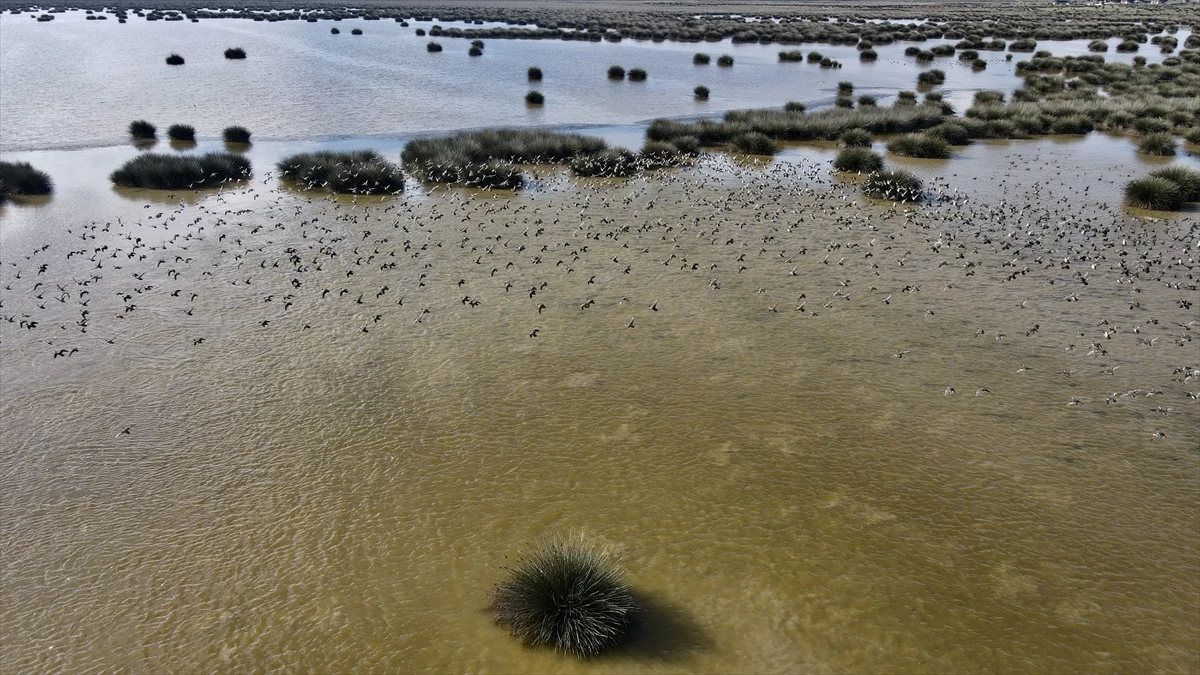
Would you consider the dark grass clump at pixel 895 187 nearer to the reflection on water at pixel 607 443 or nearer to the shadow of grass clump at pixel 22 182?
the reflection on water at pixel 607 443

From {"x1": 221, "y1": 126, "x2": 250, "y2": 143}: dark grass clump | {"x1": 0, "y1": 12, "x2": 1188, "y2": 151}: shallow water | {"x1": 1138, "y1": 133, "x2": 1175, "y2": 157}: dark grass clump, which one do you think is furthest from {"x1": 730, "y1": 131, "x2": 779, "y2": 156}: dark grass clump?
{"x1": 221, "y1": 126, "x2": 250, "y2": 143}: dark grass clump

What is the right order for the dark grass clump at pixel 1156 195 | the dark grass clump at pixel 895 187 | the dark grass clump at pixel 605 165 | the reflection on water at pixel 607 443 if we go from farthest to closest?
the dark grass clump at pixel 605 165, the dark grass clump at pixel 895 187, the dark grass clump at pixel 1156 195, the reflection on water at pixel 607 443

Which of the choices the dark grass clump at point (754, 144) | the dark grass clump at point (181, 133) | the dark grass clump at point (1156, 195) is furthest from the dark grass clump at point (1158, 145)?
the dark grass clump at point (181, 133)

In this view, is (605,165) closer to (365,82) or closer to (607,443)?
(607,443)

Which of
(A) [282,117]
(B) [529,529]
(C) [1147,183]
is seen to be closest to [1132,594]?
(B) [529,529]

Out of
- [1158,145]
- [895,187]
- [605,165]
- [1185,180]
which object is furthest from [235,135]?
[1158,145]
